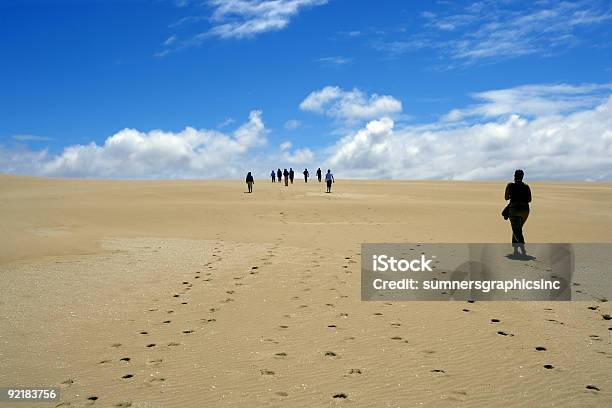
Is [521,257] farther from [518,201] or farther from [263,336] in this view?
[263,336]

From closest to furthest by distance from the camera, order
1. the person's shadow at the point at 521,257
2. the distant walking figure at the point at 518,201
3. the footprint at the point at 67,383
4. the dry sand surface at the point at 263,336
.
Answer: the dry sand surface at the point at 263,336 → the footprint at the point at 67,383 → the person's shadow at the point at 521,257 → the distant walking figure at the point at 518,201

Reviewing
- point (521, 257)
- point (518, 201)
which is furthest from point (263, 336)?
point (518, 201)

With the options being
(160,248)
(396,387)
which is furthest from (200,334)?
(160,248)

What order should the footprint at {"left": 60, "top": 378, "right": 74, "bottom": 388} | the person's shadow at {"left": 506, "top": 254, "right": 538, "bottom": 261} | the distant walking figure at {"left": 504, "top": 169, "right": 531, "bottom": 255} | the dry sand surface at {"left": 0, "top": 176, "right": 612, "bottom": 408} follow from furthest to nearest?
1. the distant walking figure at {"left": 504, "top": 169, "right": 531, "bottom": 255}
2. the person's shadow at {"left": 506, "top": 254, "right": 538, "bottom": 261}
3. the footprint at {"left": 60, "top": 378, "right": 74, "bottom": 388}
4. the dry sand surface at {"left": 0, "top": 176, "right": 612, "bottom": 408}

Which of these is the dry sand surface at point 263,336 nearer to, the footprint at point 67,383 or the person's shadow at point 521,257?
the footprint at point 67,383

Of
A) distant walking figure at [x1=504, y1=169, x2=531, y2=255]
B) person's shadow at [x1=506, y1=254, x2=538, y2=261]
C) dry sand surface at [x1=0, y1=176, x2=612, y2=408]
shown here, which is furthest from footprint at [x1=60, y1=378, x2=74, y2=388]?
distant walking figure at [x1=504, y1=169, x2=531, y2=255]

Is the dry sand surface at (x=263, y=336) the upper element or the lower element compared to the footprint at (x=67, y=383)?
upper

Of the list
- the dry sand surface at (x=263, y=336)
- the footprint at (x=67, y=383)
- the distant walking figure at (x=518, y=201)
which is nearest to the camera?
the dry sand surface at (x=263, y=336)

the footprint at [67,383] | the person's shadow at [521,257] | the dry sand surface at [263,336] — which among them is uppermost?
the person's shadow at [521,257]

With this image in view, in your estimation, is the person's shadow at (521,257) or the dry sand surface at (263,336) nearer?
the dry sand surface at (263,336)

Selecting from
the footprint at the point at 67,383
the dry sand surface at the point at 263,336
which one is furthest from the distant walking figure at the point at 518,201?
the footprint at the point at 67,383

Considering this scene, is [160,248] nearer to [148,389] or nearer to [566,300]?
[148,389]

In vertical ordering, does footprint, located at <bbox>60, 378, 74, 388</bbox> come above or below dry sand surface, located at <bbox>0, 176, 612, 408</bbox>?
below

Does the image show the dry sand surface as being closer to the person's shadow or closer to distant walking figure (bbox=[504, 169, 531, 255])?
the person's shadow
